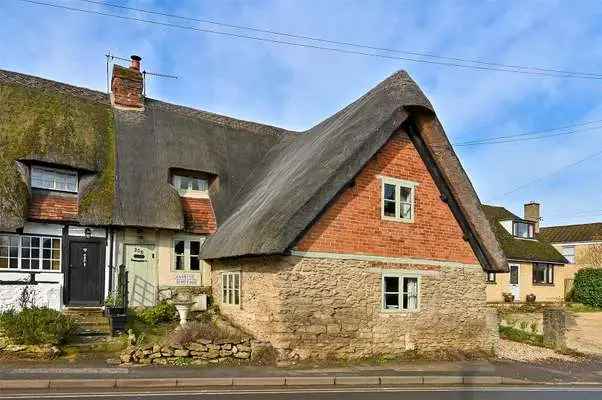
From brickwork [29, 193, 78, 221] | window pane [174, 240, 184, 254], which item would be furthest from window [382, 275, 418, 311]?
brickwork [29, 193, 78, 221]

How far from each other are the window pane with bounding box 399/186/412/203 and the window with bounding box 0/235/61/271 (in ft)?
36.2

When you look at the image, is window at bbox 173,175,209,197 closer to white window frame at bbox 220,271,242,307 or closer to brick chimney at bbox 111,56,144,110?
white window frame at bbox 220,271,242,307

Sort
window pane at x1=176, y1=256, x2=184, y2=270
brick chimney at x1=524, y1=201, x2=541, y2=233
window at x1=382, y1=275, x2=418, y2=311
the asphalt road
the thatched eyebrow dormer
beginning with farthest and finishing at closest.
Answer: brick chimney at x1=524, y1=201, x2=541, y2=233 → window pane at x1=176, y1=256, x2=184, y2=270 → the thatched eyebrow dormer → window at x1=382, y1=275, x2=418, y2=311 → the asphalt road

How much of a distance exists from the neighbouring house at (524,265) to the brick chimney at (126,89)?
23035mm

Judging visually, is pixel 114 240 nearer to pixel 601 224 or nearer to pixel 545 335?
pixel 545 335

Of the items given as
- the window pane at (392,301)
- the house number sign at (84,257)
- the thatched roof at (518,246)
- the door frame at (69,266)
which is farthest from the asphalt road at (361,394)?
the thatched roof at (518,246)

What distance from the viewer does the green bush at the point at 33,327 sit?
45.9 feet

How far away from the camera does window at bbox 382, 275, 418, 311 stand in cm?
1612

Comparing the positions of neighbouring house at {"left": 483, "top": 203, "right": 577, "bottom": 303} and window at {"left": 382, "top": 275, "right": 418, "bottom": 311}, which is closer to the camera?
window at {"left": 382, "top": 275, "right": 418, "bottom": 311}

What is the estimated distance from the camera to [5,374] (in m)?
11.4

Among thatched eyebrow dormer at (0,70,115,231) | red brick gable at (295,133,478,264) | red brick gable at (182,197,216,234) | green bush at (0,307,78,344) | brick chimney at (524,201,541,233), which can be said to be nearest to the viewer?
green bush at (0,307,78,344)

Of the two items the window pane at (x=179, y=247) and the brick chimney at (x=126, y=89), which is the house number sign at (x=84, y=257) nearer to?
the window pane at (x=179, y=247)

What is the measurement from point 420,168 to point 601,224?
36.4 meters

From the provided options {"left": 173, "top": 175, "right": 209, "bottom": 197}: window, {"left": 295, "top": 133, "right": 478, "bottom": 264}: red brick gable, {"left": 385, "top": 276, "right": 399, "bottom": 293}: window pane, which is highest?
{"left": 173, "top": 175, "right": 209, "bottom": 197}: window
